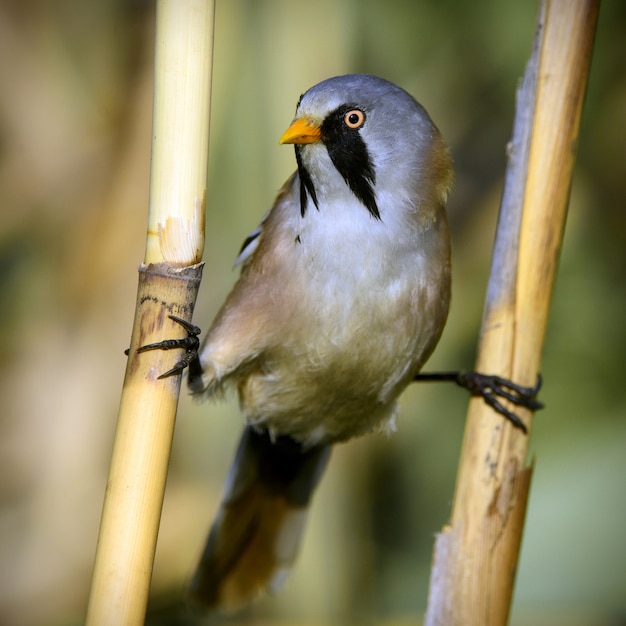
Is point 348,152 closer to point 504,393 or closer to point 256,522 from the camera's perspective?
point 504,393

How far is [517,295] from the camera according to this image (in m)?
1.86

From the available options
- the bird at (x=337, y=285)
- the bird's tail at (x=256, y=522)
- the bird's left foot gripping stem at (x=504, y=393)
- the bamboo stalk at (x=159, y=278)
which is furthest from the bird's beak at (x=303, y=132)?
the bird's tail at (x=256, y=522)

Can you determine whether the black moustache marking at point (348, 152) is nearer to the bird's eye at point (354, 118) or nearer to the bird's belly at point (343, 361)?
the bird's eye at point (354, 118)

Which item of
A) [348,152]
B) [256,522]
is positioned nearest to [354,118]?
[348,152]

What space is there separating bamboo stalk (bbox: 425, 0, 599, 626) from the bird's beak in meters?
0.45

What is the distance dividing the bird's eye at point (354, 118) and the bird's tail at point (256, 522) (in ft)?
3.31

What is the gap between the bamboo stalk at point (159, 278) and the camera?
129cm

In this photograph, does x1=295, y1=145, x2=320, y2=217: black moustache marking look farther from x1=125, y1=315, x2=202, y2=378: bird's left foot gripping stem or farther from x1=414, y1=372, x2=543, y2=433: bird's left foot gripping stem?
x1=414, y1=372, x2=543, y2=433: bird's left foot gripping stem

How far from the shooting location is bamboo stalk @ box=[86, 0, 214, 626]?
1291 millimetres

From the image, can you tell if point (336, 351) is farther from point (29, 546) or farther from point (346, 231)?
point (29, 546)

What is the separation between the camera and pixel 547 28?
1.76 metres

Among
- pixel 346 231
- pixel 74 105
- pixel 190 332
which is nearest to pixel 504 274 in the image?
pixel 346 231

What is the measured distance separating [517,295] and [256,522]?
3.52 feet

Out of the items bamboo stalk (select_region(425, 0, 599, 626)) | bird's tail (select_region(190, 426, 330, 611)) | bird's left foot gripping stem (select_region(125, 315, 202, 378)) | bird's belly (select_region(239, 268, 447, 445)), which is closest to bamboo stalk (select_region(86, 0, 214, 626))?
bird's left foot gripping stem (select_region(125, 315, 202, 378))
